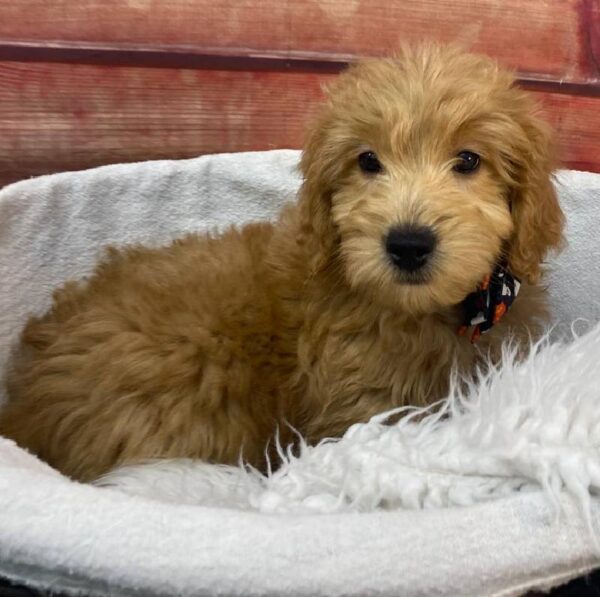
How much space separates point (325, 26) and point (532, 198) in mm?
1093

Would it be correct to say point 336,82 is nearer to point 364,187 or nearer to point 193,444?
point 364,187

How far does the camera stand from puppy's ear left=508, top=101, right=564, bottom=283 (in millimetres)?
1476

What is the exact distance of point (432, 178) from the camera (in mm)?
A: 1443

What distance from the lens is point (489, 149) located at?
Result: 1.45 meters

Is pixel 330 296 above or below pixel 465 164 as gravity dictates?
below

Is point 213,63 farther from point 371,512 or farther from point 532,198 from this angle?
point 371,512

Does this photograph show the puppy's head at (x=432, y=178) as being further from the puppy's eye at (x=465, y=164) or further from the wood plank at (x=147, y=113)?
the wood plank at (x=147, y=113)

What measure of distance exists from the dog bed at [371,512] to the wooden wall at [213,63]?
3.75ft

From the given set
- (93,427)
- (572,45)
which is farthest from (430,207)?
(572,45)

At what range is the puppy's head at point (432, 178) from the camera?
1.37m

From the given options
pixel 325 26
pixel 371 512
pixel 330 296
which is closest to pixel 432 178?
pixel 330 296

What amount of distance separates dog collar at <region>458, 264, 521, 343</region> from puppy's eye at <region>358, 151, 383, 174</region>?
31cm

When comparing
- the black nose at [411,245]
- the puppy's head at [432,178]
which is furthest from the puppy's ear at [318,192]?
the black nose at [411,245]

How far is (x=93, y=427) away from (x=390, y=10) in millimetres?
1514
